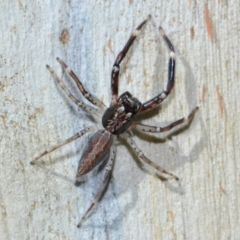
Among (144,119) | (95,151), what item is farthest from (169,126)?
(95,151)

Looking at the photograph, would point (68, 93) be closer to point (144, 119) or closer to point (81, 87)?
point (81, 87)

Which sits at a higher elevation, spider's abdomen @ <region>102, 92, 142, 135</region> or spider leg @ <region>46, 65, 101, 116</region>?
spider leg @ <region>46, 65, 101, 116</region>

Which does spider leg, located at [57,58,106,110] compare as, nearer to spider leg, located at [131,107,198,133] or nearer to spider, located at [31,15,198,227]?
spider, located at [31,15,198,227]

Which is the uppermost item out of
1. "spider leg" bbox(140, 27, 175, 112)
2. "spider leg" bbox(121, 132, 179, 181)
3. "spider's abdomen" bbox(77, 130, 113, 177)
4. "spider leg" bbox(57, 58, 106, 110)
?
"spider leg" bbox(57, 58, 106, 110)

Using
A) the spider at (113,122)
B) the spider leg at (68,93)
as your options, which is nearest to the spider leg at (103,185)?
the spider at (113,122)

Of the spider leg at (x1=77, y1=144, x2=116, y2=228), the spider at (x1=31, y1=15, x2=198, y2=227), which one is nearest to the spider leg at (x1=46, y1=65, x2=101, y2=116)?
the spider at (x1=31, y1=15, x2=198, y2=227)

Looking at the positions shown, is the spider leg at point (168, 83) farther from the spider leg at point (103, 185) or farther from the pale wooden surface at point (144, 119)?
the spider leg at point (103, 185)

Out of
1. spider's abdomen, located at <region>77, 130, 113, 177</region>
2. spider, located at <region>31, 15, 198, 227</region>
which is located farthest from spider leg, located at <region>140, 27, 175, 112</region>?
spider's abdomen, located at <region>77, 130, 113, 177</region>
